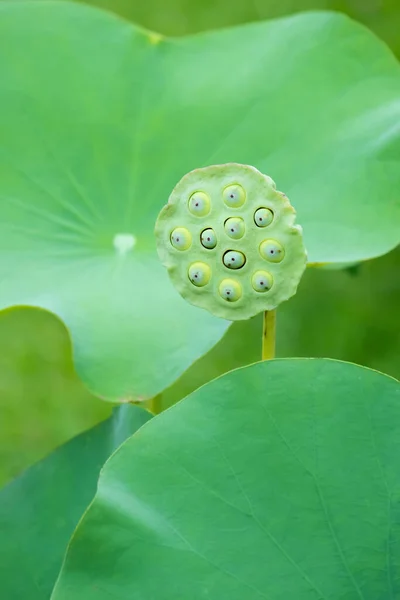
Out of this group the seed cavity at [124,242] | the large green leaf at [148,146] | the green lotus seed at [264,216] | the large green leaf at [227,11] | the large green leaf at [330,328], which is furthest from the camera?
the large green leaf at [227,11]

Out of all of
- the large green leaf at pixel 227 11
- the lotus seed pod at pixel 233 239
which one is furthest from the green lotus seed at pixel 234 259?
the large green leaf at pixel 227 11

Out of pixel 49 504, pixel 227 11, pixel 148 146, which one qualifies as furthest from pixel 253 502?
pixel 227 11

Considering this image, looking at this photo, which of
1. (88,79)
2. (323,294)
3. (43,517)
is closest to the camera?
(43,517)

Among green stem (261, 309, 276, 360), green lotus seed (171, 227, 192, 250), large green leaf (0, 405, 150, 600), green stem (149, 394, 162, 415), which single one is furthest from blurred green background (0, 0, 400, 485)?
Result: green lotus seed (171, 227, 192, 250)

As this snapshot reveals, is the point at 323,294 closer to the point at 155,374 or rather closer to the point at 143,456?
the point at 155,374

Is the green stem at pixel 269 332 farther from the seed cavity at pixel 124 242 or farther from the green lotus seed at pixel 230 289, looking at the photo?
the seed cavity at pixel 124 242

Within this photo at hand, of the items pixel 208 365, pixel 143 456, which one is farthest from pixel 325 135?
pixel 208 365
